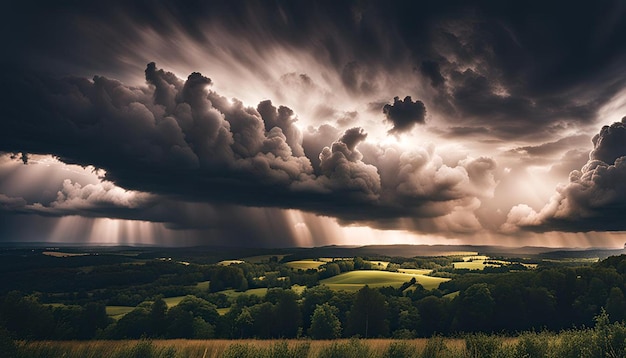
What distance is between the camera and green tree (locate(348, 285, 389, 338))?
360ft

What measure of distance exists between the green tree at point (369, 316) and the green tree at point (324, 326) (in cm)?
555

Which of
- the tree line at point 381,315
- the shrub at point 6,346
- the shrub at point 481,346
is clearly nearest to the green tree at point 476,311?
the tree line at point 381,315

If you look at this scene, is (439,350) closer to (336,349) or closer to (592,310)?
(336,349)

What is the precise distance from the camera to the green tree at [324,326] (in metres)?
108

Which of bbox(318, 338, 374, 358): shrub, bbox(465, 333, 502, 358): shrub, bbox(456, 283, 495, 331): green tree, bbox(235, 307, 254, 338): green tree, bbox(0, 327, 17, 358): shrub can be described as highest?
bbox(0, 327, 17, 358): shrub

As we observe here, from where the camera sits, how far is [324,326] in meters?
109

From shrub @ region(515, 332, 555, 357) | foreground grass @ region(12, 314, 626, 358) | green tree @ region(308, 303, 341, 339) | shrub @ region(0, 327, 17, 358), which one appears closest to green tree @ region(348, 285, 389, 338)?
green tree @ region(308, 303, 341, 339)

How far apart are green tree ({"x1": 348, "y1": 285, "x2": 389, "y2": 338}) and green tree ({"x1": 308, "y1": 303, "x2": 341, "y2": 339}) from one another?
5.55m

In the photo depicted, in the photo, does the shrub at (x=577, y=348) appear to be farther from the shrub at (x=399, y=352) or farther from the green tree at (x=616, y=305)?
the green tree at (x=616, y=305)

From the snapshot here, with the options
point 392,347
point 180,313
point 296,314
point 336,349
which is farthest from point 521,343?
point 180,313

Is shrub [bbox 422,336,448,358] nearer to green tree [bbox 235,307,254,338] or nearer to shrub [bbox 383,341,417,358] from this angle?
shrub [bbox 383,341,417,358]

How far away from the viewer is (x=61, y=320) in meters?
106

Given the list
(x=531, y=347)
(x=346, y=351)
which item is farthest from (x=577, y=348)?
(x=346, y=351)

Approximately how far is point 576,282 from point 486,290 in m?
30.4
